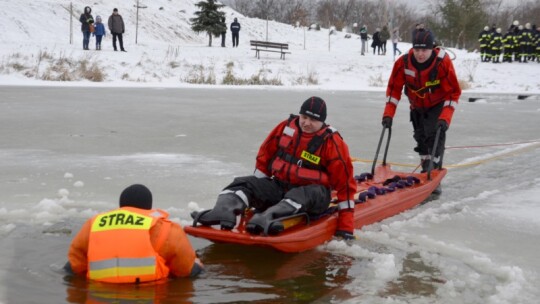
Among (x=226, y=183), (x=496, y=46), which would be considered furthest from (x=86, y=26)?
(x=226, y=183)

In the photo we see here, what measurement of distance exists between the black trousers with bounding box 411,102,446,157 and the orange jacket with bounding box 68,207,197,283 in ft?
12.5

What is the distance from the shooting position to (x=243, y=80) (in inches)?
856

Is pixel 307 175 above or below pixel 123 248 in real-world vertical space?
above

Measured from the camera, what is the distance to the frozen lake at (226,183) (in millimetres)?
3697

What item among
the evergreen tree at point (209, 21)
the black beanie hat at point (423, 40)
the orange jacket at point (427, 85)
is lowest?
the orange jacket at point (427, 85)

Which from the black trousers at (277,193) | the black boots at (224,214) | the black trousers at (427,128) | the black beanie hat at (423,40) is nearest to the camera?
the black boots at (224,214)

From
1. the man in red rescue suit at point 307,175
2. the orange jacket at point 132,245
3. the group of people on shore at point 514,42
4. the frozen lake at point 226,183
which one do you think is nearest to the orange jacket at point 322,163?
the man in red rescue suit at point 307,175

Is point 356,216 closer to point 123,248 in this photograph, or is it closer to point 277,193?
point 277,193

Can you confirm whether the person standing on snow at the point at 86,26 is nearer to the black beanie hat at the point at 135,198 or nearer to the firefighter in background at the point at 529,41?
the firefighter in background at the point at 529,41

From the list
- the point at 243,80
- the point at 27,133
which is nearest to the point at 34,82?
the point at 243,80

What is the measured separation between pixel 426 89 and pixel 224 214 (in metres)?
3.17

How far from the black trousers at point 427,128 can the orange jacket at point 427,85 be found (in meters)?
0.08

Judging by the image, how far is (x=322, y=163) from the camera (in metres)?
4.75

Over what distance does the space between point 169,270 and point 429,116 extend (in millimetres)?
3954
